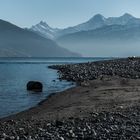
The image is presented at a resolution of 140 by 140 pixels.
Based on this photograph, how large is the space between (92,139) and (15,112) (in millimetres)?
14678

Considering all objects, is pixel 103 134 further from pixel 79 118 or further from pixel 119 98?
pixel 119 98

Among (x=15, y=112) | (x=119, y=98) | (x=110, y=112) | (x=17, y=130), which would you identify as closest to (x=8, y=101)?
(x=15, y=112)

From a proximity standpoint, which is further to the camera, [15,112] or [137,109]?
[15,112]

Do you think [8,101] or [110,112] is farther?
[8,101]

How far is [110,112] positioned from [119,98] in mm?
8610

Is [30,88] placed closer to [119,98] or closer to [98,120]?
[119,98]

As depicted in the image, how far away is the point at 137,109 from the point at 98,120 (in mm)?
3915

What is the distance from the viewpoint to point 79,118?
68.4 ft

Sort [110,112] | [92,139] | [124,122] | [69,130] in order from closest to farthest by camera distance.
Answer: [92,139] → [69,130] → [124,122] → [110,112]

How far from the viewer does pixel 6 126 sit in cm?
2014

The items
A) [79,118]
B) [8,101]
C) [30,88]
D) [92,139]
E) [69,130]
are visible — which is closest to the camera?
[92,139]

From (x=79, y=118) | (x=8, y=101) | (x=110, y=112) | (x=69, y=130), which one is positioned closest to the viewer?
(x=69, y=130)

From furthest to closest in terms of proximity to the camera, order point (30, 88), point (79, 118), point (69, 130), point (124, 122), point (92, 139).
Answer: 1. point (30, 88)
2. point (79, 118)
3. point (124, 122)
4. point (69, 130)
5. point (92, 139)

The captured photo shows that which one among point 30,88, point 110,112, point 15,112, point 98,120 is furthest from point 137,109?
point 30,88
